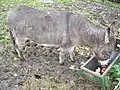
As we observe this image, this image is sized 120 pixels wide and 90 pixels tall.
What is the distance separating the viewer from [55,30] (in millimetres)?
4133

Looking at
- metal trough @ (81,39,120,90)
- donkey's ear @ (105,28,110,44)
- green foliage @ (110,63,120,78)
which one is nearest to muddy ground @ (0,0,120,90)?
metal trough @ (81,39,120,90)

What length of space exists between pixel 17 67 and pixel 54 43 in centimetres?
78

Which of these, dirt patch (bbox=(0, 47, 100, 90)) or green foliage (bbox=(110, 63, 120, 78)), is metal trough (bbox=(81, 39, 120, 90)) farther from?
dirt patch (bbox=(0, 47, 100, 90))

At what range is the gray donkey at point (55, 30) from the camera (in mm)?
4035

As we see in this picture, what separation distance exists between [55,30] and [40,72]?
755mm

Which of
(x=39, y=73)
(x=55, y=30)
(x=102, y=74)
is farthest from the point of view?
(x=39, y=73)

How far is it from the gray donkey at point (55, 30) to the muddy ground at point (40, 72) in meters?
0.34

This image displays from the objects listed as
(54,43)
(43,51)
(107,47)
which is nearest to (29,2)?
(43,51)

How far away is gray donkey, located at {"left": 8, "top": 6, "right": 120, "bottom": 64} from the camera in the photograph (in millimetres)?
4035

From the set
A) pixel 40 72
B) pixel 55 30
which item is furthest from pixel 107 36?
pixel 40 72

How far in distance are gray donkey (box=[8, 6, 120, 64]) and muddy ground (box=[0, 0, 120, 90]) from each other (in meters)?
0.34

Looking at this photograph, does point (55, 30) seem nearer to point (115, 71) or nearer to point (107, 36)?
point (107, 36)

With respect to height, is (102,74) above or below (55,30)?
below

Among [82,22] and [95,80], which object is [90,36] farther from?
[95,80]
